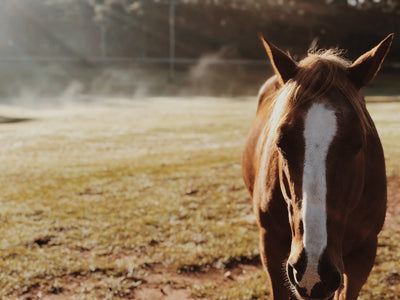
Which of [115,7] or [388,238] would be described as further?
[115,7]

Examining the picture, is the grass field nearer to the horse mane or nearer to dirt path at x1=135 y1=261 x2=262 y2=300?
dirt path at x1=135 y1=261 x2=262 y2=300

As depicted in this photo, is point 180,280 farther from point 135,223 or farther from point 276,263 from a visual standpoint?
point 135,223

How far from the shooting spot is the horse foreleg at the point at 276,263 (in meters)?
2.91

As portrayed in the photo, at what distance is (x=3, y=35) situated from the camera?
49188mm

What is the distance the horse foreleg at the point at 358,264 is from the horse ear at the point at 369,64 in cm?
124

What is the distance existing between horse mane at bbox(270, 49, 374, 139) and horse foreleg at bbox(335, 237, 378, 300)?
1068 mm

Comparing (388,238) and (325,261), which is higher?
(325,261)

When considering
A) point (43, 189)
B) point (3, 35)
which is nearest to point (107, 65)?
point (3, 35)

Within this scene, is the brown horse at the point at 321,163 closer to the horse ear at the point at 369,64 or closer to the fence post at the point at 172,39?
the horse ear at the point at 369,64

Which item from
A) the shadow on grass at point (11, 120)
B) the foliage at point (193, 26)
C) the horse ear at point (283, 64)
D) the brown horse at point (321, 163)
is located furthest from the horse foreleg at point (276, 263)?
the foliage at point (193, 26)

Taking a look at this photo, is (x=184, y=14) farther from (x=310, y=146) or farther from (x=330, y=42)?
(x=310, y=146)

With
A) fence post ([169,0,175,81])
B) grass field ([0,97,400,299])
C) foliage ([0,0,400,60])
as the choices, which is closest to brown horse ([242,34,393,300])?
grass field ([0,97,400,299])

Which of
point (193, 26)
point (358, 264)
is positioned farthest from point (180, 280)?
point (193, 26)

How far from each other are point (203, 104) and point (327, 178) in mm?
25897
